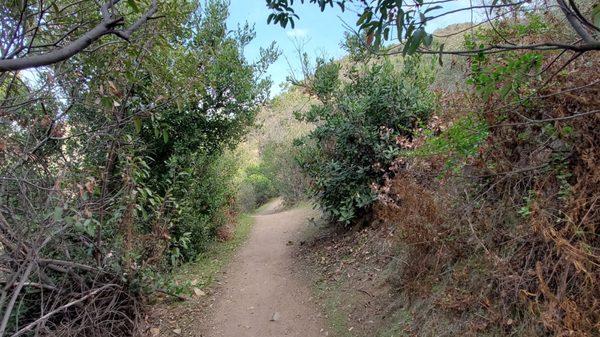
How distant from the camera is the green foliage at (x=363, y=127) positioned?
22.4 feet

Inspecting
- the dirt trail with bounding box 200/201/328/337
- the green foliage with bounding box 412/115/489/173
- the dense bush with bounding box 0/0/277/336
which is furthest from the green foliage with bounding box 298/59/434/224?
the dense bush with bounding box 0/0/277/336

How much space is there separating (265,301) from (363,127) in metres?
3.60

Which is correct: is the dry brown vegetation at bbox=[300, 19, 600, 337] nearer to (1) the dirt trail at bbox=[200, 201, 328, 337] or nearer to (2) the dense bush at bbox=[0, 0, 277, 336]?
(1) the dirt trail at bbox=[200, 201, 328, 337]

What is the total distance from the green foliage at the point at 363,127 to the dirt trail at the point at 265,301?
1.67 meters

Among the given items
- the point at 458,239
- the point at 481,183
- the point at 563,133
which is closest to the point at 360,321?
the point at 458,239

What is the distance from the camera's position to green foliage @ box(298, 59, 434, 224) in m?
6.83

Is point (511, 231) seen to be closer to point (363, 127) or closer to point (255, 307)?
point (363, 127)

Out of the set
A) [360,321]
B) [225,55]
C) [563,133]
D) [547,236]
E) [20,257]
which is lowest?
[360,321]

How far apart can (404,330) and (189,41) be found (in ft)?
24.0

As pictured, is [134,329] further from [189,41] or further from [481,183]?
[189,41]

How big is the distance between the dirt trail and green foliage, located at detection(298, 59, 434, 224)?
5.48 feet

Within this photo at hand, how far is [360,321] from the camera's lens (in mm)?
4664

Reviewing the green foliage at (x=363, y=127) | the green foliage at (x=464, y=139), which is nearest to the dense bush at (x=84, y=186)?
the green foliage at (x=464, y=139)

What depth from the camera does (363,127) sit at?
687cm
